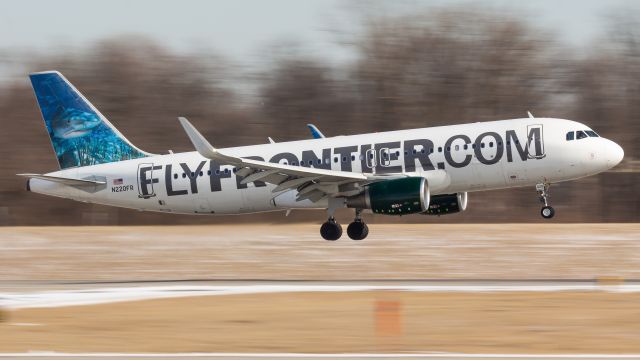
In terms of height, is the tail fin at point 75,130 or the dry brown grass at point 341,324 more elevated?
the tail fin at point 75,130

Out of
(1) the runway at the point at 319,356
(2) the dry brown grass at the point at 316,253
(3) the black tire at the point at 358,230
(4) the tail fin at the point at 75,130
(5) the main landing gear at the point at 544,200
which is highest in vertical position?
(4) the tail fin at the point at 75,130

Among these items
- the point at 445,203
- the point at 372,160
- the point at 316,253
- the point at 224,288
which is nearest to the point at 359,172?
the point at 372,160

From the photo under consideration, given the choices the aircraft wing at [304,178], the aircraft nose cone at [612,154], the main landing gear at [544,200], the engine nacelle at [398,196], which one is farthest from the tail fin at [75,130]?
the aircraft nose cone at [612,154]

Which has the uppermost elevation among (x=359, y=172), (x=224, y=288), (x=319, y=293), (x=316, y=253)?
(x=359, y=172)

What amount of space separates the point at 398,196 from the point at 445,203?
377cm

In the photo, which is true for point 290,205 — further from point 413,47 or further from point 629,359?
point 413,47

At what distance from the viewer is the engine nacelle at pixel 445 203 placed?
38.2 meters

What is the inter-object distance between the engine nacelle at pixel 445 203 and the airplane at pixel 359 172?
1.4 inches

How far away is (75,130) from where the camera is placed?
41.7 metres

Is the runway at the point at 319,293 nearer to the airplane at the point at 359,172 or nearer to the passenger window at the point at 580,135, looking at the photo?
the airplane at the point at 359,172

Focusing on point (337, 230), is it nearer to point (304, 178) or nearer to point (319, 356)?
point (304, 178)

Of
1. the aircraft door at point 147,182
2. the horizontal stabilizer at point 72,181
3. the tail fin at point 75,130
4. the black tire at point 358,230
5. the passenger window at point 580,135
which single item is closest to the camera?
the passenger window at point 580,135

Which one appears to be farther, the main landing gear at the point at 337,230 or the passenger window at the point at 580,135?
the main landing gear at the point at 337,230

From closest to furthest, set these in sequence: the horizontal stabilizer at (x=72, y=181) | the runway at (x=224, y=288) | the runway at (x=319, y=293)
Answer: the runway at (x=319, y=293), the runway at (x=224, y=288), the horizontal stabilizer at (x=72, y=181)
